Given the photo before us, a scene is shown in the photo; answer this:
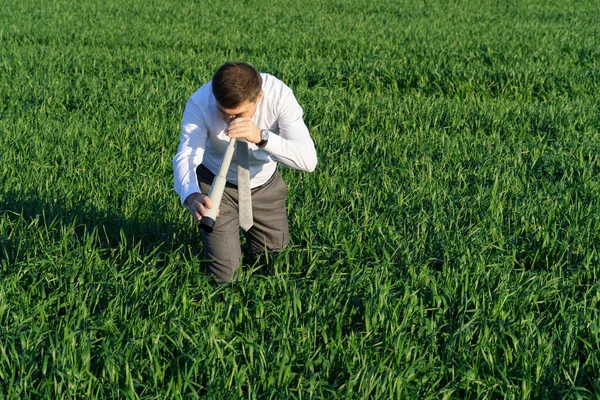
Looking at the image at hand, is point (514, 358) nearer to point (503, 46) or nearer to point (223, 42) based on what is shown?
point (503, 46)

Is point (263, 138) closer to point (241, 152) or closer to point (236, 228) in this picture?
point (241, 152)

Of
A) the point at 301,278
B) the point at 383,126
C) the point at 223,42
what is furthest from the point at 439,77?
the point at 301,278

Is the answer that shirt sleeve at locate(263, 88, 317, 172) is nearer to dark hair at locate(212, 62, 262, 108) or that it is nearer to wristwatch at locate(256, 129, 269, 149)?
wristwatch at locate(256, 129, 269, 149)

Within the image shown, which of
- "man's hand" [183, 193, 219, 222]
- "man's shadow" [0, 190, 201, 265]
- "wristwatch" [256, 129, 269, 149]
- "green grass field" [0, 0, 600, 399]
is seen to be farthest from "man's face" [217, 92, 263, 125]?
"man's shadow" [0, 190, 201, 265]

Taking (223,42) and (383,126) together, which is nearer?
(383,126)

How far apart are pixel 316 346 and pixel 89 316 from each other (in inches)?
37.1

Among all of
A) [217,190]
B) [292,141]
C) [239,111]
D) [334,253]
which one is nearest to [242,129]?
[239,111]

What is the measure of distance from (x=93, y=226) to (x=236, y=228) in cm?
104

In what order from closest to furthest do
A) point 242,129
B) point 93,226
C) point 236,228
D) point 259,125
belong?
point 242,129
point 259,125
point 236,228
point 93,226

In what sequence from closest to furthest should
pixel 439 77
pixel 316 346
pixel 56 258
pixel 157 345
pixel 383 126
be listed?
pixel 157 345
pixel 316 346
pixel 56 258
pixel 383 126
pixel 439 77

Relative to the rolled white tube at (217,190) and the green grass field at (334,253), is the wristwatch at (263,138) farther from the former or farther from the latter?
the green grass field at (334,253)

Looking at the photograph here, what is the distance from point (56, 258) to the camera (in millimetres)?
3443

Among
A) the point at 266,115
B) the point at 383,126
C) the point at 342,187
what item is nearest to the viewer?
the point at 266,115

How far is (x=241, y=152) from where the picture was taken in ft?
10.2
